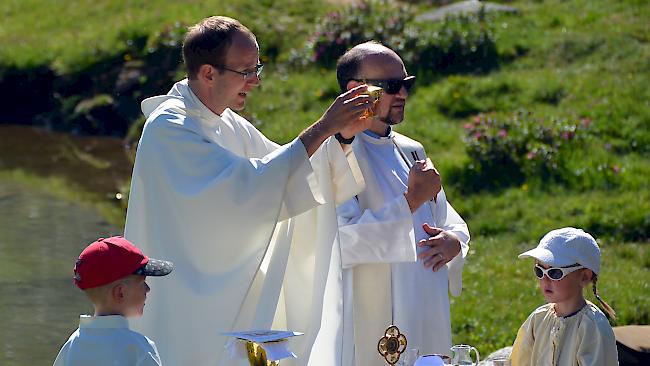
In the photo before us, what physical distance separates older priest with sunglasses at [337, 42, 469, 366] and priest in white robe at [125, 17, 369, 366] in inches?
16.5

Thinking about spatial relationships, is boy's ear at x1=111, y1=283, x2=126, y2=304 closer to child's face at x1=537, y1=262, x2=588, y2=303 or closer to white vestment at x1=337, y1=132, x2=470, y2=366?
white vestment at x1=337, y1=132, x2=470, y2=366

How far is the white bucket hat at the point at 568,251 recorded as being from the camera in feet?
16.9

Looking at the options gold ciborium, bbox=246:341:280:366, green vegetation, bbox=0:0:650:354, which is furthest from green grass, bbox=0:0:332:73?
gold ciborium, bbox=246:341:280:366

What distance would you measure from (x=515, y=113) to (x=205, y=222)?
8.09 m

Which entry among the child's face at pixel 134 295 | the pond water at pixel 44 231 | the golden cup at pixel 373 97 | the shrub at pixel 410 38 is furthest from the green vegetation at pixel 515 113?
the child's face at pixel 134 295

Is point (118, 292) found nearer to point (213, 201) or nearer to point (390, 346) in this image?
point (213, 201)

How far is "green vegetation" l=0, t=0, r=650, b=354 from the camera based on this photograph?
9633 mm

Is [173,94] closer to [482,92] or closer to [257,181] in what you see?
[257,181]

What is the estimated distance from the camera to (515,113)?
12820mm

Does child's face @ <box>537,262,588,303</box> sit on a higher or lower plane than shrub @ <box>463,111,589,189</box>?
lower

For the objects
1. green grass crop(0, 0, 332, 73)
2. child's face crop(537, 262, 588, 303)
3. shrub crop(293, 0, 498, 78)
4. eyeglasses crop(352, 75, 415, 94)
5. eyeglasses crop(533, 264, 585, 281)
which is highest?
green grass crop(0, 0, 332, 73)

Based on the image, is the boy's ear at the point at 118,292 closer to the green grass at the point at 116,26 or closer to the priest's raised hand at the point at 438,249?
the priest's raised hand at the point at 438,249

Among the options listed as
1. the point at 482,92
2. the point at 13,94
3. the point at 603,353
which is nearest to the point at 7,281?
the point at 482,92

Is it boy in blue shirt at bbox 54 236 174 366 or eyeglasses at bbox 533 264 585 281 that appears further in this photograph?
eyeglasses at bbox 533 264 585 281
